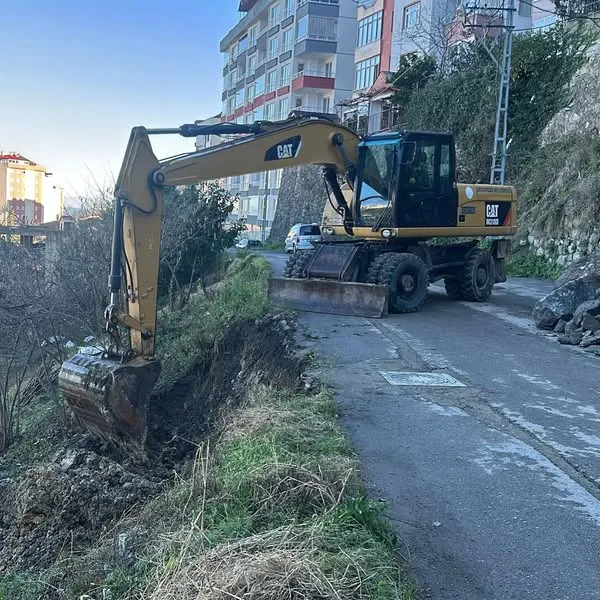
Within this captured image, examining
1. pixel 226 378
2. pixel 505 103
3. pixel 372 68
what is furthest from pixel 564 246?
pixel 372 68

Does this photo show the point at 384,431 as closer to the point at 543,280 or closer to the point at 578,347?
the point at 578,347

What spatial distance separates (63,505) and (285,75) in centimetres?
4802

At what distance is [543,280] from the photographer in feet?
64.7

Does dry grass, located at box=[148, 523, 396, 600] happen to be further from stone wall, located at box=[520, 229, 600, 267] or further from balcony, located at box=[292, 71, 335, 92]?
balcony, located at box=[292, 71, 335, 92]

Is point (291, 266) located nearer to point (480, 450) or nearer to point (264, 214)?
point (480, 450)

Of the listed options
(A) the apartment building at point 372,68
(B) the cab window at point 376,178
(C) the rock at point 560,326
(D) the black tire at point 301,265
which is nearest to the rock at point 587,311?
(C) the rock at point 560,326

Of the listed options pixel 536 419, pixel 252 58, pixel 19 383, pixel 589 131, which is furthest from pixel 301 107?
pixel 536 419

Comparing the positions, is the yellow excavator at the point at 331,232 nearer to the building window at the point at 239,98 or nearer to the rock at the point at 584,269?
the rock at the point at 584,269

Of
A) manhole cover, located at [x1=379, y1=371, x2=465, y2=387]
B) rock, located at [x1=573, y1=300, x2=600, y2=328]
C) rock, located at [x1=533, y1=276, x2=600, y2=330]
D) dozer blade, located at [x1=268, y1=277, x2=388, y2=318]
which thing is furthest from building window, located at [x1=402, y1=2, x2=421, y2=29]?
manhole cover, located at [x1=379, y1=371, x2=465, y2=387]

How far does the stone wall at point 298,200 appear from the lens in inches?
1646

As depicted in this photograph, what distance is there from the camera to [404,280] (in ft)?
41.1

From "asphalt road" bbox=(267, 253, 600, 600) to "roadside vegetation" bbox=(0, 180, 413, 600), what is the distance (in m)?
0.32

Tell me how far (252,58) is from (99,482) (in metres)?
60.0

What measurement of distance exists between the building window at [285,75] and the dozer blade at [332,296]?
4055 cm
